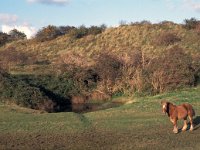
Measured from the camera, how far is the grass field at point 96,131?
51.5 feet

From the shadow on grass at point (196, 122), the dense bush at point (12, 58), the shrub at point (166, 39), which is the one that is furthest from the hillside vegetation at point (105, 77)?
the shrub at point (166, 39)

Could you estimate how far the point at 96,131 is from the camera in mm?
18047

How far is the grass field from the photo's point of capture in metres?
15.7

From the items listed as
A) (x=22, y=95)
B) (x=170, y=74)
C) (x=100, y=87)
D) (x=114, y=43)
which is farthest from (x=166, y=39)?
(x=22, y=95)

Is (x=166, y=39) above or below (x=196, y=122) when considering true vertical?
above

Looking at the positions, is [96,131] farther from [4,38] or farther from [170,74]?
[4,38]

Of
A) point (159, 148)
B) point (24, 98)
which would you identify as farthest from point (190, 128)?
point (24, 98)

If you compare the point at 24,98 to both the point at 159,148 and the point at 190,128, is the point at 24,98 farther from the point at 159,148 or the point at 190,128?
the point at 159,148

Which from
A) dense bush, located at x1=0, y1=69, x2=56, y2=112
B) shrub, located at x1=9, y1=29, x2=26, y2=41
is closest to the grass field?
dense bush, located at x1=0, y1=69, x2=56, y2=112

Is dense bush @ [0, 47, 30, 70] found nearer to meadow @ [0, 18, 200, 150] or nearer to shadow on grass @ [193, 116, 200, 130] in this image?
meadow @ [0, 18, 200, 150]

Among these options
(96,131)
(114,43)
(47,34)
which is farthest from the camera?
(47,34)

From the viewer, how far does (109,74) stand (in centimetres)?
3638

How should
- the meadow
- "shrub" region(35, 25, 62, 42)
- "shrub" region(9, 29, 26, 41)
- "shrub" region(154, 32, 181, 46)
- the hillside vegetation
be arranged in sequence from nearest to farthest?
the meadow → the hillside vegetation → "shrub" region(154, 32, 181, 46) → "shrub" region(35, 25, 62, 42) → "shrub" region(9, 29, 26, 41)

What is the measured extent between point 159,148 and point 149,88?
64.2ft
